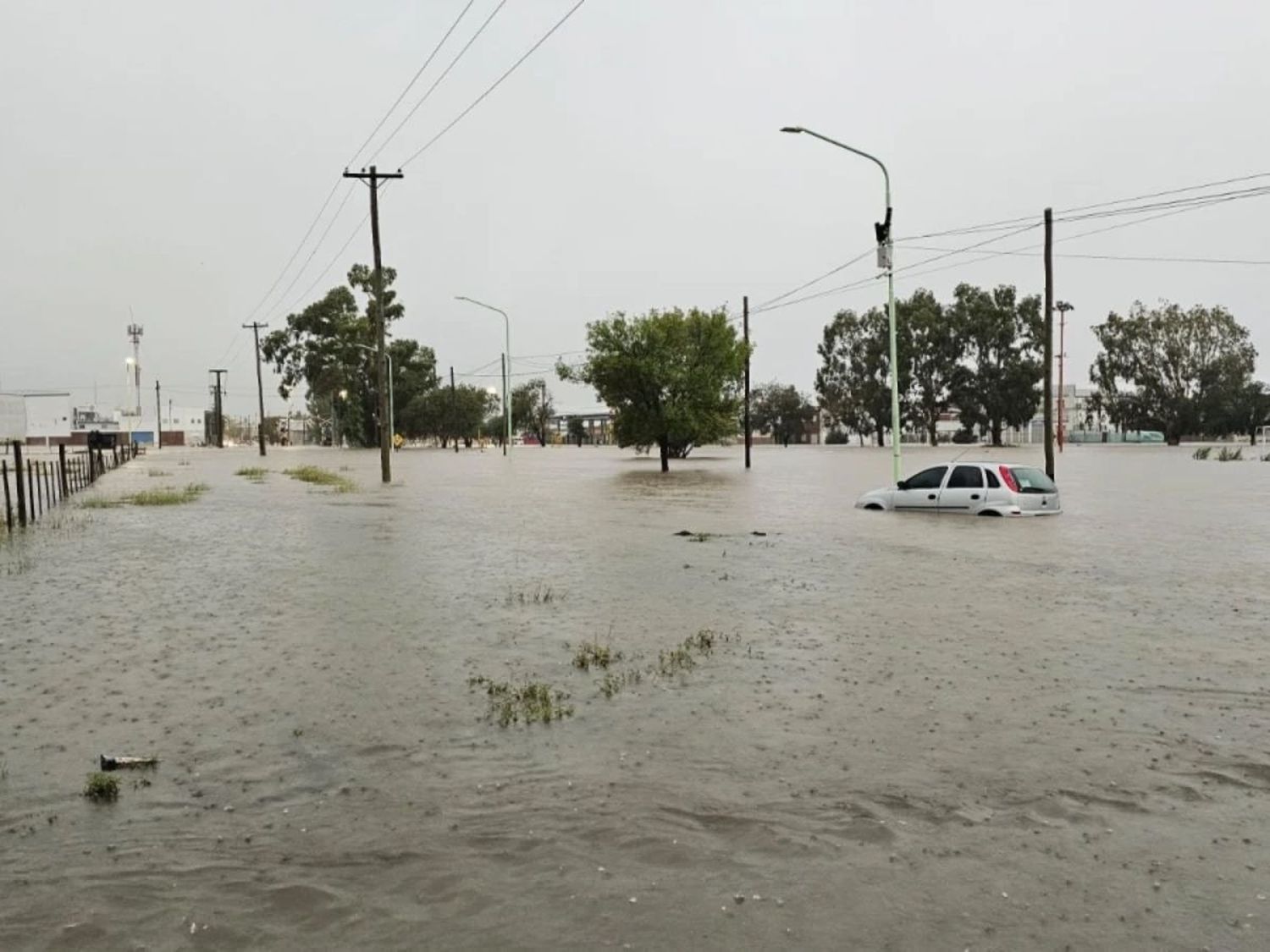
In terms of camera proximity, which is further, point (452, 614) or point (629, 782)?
point (452, 614)

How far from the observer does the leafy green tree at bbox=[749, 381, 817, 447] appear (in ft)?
538

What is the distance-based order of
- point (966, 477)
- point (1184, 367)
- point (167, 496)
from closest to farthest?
point (966, 477), point (167, 496), point (1184, 367)

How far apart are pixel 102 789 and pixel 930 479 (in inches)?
813

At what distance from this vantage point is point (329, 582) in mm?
12625

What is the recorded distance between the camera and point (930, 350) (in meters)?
116

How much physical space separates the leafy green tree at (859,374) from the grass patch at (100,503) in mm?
101271

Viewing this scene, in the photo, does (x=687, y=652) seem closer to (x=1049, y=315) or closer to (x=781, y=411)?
(x=1049, y=315)

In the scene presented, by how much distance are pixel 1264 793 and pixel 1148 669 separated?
286 centimetres

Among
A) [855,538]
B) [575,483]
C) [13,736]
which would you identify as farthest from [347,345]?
[13,736]

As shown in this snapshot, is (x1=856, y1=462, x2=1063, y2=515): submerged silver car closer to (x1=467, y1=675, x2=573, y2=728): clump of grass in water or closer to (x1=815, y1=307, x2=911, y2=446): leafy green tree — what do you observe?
(x1=467, y1=675, x2=573, y2=728): clump of grass in water

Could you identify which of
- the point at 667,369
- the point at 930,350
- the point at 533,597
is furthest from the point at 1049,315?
the point at 930,350

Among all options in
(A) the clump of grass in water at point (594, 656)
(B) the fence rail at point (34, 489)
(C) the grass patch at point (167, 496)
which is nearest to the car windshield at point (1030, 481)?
(A) the clump of grass in water at point (594, 656)

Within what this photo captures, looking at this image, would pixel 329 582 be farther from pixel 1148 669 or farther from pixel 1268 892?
pixel 1268 892

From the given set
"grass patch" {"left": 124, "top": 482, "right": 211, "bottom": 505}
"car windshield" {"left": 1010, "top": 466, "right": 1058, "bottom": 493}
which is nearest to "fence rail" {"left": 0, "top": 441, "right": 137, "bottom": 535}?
"grass patch" {"left": 124, "top": 482, "right": 211, "bottom": 505}
